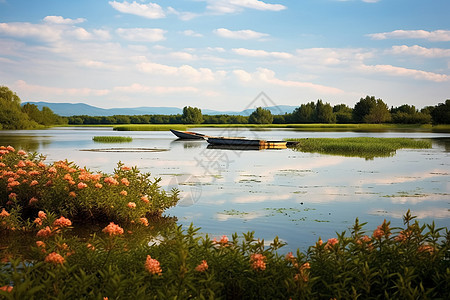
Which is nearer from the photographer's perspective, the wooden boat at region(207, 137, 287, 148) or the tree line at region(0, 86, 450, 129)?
the wooden boat at region(207, 137, 287, 148)

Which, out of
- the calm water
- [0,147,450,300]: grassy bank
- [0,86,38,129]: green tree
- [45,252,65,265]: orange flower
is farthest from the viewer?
[0,86,38,129]: green tree

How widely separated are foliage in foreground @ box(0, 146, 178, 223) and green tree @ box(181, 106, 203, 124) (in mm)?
182031

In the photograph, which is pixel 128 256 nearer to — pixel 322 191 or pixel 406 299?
pixel 406 299

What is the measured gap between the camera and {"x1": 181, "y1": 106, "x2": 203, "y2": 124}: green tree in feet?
637

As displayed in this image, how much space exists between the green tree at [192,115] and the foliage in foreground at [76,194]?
182031mm

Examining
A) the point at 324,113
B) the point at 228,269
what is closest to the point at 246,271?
the point at 228,269

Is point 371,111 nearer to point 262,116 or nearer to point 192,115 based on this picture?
point 262,116

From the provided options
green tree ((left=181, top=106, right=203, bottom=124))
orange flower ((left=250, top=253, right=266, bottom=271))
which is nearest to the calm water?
orange flower ((left=250, top=253, right=266, bottom=271))

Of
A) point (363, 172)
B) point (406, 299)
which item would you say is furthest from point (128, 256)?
point (363, 172)

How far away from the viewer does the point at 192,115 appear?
195000 mm

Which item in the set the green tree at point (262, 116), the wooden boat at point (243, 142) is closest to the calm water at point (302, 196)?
the wooden boat at point (243, 142)

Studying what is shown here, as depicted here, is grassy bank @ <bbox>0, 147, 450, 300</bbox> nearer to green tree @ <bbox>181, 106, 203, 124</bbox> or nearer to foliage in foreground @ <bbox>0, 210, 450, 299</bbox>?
foliage in foreground @ <bbox>0, 210, 450, 299</bbox>

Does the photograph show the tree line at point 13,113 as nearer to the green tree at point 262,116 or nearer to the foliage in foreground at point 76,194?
the green tree at point 262,116

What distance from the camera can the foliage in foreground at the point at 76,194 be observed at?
38.5 feet
